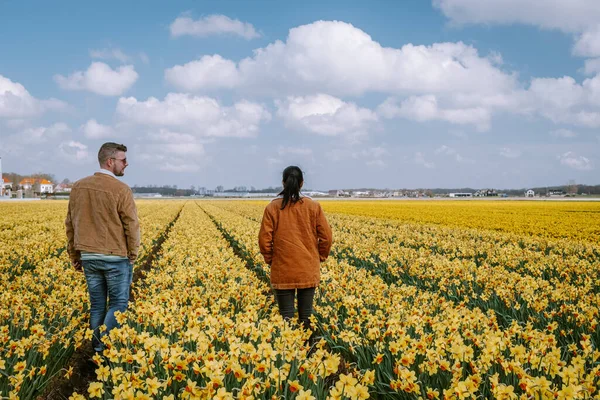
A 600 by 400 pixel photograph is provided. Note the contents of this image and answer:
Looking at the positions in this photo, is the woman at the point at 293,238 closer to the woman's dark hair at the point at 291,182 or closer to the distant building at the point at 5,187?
the woman's dark hair at the point at 291,182

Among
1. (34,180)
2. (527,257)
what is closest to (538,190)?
(527,257)

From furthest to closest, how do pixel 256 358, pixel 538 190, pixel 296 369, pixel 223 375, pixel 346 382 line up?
pixel 538 190 → pixel 296 369 → pixel 256 358 → pixel 223 375 → pixel 346 382

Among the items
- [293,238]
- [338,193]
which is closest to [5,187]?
[338,193]

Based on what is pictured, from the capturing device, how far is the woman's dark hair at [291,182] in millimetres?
4512

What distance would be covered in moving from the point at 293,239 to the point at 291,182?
0.65m

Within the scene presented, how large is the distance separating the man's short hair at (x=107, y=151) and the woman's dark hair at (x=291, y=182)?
183 centimetres

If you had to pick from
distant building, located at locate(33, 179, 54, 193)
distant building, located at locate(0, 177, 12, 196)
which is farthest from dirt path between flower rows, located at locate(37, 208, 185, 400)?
distant building, located at locate(33, 179, 54, 193)

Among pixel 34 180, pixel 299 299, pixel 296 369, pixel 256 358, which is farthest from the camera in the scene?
pixel 34 180

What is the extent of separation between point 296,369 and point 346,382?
848 millimetres

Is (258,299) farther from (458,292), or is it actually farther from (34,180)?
(34,180)

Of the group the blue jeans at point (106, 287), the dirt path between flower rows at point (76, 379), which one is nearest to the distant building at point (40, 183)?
the dirt path between flower rows at point (76, 379)

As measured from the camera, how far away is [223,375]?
2955 mm

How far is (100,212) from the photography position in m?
4.44

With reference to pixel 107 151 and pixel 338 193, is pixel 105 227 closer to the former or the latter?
pixel 107 151
